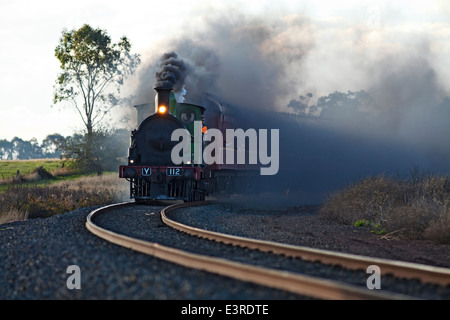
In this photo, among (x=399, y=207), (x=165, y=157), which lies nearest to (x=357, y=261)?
(x=399, y=207)

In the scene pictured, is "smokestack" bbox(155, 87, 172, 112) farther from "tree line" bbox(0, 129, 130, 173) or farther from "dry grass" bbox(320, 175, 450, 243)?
"tree line" bbox(0, 129, 130, 173)

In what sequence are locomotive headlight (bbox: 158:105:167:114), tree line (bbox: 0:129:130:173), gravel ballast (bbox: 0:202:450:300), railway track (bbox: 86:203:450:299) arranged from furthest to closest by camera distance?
tree line (bbox: 0:129:130:173) < locomotive headlight (bbox: 158:105:167:114) < gravel ballast (bbox: 0:202:450:300) < railway track (bbox: 86:203:450:299)

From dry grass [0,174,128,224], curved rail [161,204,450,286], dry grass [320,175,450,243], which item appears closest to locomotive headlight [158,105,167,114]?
dry grass [0,174,128,224]

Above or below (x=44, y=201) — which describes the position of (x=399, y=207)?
above

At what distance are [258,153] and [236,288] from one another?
17.2 meters

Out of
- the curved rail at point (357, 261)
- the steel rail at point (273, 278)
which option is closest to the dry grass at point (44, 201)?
the curved rail at point (357, 261)

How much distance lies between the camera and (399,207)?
1086 cm

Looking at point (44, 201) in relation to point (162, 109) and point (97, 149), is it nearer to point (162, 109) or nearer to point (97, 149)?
point (162, 109)

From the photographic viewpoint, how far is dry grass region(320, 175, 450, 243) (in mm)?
9132

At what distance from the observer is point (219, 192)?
18594 millimetres

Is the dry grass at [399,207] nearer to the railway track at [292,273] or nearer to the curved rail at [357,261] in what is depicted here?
the curved rail at [357,261]

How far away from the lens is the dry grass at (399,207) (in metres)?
9.13

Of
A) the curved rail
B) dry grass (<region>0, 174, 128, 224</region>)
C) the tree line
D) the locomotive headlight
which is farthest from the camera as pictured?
the tree line

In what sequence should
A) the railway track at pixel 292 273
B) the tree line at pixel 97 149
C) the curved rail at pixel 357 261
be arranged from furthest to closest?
the tree line at pixel 97 149, the curved rail at pixel 357 261, the railway track at pixel 292 273
